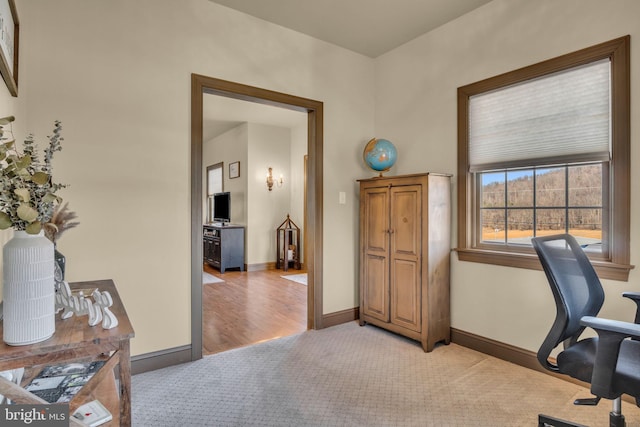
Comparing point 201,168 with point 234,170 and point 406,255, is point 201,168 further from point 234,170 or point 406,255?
point 234,170

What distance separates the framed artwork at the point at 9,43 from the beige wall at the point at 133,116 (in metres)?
0.29

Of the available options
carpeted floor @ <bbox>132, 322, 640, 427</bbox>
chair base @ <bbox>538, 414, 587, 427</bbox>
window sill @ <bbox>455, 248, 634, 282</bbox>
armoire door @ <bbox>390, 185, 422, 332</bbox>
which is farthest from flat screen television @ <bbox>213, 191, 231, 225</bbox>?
chair base @ <bbox>538, 414, 587, 427</bbox>

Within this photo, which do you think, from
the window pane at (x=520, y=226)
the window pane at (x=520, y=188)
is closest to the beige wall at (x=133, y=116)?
the window pane at (x=520, y=188)

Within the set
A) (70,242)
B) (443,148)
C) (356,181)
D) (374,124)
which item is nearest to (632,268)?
(443,148)

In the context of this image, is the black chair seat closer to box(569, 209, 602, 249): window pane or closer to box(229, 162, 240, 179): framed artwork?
box(569, 209, 602, 249): window pane

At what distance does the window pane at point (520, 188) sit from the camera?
2674 mm

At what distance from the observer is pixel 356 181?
3.67m

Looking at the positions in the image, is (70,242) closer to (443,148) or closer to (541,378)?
(443,148)

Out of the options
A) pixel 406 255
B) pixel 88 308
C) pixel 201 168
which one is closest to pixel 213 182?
pixel 201 168

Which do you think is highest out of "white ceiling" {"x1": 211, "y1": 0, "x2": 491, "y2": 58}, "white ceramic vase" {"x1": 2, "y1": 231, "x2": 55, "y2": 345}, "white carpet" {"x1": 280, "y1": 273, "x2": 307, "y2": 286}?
"white ceiling" {"x1": 211, "y1": 0, "x2": 491, "y2": 58}

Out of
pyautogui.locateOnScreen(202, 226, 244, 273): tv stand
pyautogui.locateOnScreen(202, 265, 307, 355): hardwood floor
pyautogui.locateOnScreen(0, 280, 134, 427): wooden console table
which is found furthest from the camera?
pyautogui.locateOnScreen(202, 226, 244, 273): tv stand

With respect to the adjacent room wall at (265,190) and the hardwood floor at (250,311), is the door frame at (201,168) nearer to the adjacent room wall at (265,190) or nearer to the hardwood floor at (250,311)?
the hardwood floor at (250,311)

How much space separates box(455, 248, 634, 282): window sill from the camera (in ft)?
7.02

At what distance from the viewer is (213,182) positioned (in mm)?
8531
